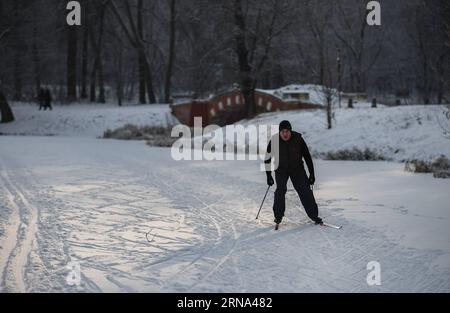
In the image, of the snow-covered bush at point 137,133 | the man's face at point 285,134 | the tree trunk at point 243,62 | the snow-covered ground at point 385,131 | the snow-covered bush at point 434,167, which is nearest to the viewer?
the man's face at point 285,134

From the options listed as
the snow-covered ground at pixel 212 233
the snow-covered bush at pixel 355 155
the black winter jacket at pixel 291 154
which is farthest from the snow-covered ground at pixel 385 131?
the black winter jacket at pixel 291 154

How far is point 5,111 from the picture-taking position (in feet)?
115

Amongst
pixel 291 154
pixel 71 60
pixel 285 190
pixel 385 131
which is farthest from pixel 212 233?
pixel 71 60

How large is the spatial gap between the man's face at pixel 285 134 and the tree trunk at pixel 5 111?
29.0 meters

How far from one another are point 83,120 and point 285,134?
2714 centimetres

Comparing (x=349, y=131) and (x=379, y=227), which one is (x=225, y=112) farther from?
(x=379, y=227)

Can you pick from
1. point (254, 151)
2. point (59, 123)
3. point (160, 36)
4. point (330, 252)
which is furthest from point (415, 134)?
point (160, 36)

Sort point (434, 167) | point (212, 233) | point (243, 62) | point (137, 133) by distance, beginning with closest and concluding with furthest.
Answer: point (212, 233), point (434, 167), point (243, 62), point (137, 133)

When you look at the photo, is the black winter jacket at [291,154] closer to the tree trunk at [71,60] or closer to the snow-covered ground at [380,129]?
the snow-covered ground at [380,129]

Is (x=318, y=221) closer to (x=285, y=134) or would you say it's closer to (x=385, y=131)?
(x=285, y=134)

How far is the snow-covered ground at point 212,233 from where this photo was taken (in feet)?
22.2

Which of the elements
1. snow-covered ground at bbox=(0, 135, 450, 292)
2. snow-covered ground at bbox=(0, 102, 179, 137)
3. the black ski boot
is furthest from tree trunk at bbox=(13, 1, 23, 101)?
the black ski boot

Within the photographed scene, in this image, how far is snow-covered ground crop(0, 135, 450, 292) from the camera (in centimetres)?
678

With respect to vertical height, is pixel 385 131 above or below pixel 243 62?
below
